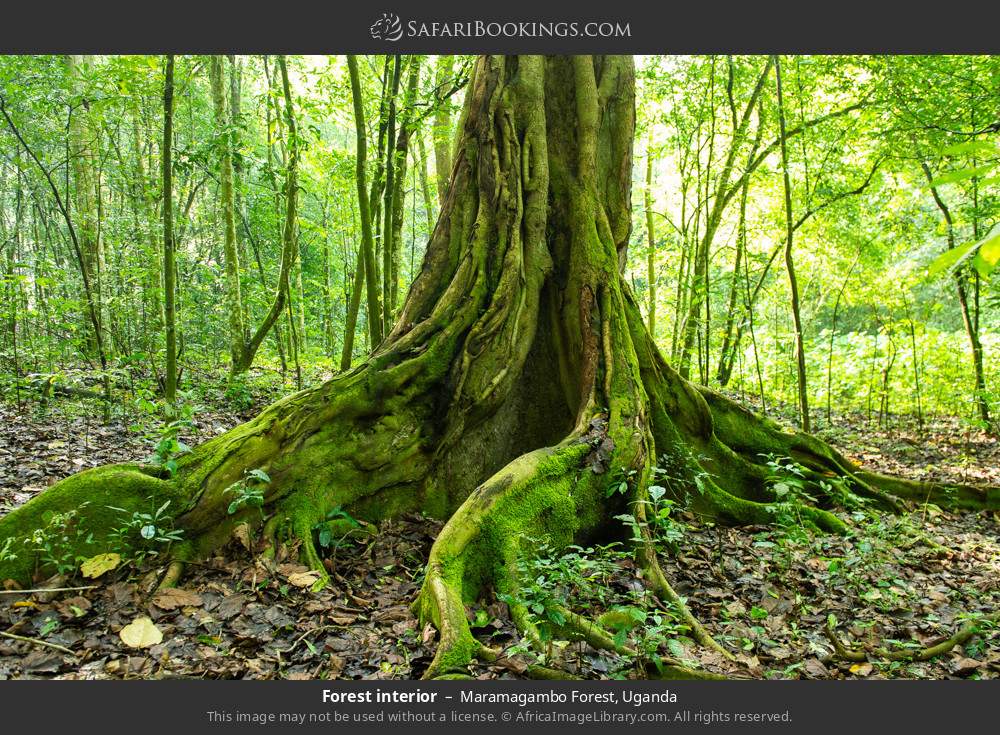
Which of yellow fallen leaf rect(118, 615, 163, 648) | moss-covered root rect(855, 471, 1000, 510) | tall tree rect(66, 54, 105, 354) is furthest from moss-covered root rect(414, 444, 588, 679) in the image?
tall tree rect(66, 54, 105, 354)

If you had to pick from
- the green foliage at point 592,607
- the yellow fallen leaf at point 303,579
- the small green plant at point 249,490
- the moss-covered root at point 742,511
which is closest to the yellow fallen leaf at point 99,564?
the small green plant at point 249,490

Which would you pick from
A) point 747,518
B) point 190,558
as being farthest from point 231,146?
point 747,518

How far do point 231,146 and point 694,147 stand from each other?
9216 mm

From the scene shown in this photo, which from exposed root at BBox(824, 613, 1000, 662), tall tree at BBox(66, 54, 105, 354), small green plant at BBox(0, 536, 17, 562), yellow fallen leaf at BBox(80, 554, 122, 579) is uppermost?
tall tree at BBox(66, 54, 105, 354)

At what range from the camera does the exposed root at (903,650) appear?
3.30 m

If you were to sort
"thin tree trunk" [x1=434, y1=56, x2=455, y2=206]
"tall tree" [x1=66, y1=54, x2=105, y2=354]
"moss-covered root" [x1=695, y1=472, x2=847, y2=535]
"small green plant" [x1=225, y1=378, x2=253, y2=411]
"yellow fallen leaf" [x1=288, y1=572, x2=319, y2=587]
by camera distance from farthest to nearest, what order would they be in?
"tall tree" [x1=66, y1=54, x2=105, y2=354] → "small green plant" [x1=225, y1=378, x2=253, y2=411] → "thin tree trunk" [x1=434, y1=56, x2=455, y2=206] → "moss-covered root" [x1=695, y1=472, x2=847, y2=535] → "yellow fallen leaf" [x1=288, y1=572, x2=319, y2=587]

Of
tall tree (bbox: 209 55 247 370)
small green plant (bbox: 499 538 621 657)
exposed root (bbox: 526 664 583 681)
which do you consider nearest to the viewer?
exposed root (bbox: 526 664 583 681)

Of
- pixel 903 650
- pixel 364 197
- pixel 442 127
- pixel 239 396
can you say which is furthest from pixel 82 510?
pixel 442 127

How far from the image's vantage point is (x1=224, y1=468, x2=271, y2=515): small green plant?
377 cm

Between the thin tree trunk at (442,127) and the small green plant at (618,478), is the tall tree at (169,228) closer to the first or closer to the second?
the thin tree trunk at (442,127)

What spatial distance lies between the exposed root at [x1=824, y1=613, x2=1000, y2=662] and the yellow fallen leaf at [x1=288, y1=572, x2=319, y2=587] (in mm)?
2955

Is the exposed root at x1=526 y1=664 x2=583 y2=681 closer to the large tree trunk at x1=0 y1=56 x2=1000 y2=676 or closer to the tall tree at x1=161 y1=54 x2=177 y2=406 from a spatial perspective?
the large tree trunk at x1=0 y1=56 x2=1000 y2=676

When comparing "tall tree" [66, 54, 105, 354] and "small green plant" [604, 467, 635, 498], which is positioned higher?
"tall tree" [66, 54, 105, 354]
